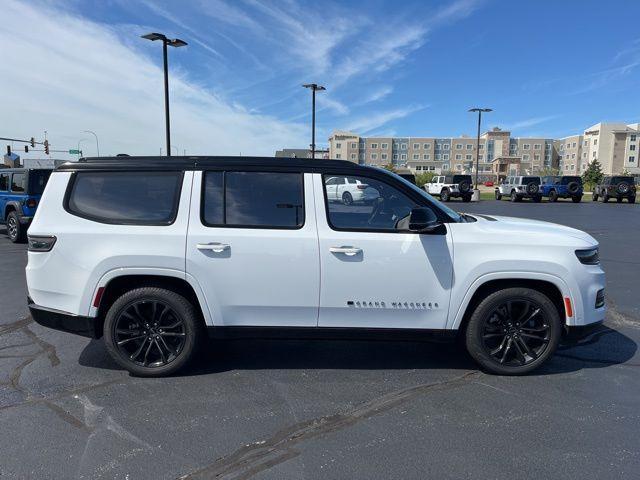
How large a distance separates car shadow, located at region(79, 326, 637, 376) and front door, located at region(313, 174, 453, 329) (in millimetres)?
436

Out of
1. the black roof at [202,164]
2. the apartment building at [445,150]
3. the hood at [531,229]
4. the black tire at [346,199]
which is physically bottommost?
the hood at [531,229]

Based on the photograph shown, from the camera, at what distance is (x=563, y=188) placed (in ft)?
116

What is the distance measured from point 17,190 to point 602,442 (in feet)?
41.5

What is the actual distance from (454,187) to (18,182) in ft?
99.9

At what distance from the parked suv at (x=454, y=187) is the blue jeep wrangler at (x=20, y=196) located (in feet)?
96.9

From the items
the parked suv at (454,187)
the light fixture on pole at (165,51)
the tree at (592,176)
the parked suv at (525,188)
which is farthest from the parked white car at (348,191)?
the tree at (592,176)

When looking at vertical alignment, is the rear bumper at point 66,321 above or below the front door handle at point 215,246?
below

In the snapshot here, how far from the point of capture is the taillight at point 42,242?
373 cm

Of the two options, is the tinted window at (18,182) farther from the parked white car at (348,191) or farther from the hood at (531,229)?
the hood at (531,229)

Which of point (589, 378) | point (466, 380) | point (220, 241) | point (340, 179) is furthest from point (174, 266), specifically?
point (589, 378)

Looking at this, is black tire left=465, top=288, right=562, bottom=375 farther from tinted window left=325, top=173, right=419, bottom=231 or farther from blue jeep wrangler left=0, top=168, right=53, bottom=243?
blue jeep wrangler left=0, top=168, right=53, bottom=243

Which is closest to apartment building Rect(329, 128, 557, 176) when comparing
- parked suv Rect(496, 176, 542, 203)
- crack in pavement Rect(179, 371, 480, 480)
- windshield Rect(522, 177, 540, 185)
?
parked suv Rect(496, 176, 542, 203)

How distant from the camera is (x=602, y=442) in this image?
9.66ft

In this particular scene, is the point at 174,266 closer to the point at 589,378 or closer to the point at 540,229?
the point at 540,229
